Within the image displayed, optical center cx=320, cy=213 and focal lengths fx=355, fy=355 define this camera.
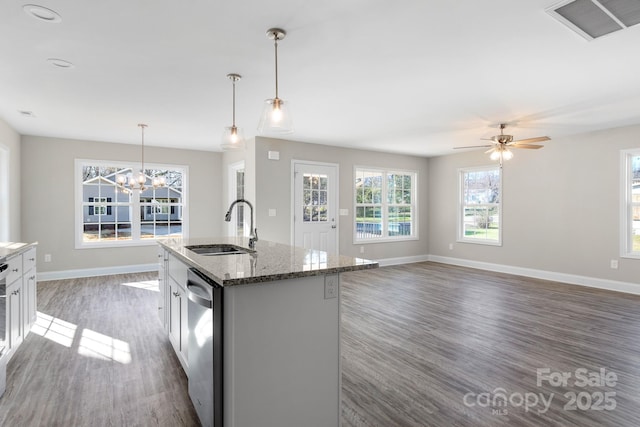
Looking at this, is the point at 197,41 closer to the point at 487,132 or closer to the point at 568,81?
the point at 568,81

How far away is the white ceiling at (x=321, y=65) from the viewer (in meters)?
2.22

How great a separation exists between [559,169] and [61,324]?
7.30 m

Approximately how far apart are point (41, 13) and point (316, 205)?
4.76 m

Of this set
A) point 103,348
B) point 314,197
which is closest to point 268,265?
point 103,348

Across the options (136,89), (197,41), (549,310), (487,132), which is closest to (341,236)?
(487,132)

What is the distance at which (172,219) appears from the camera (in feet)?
23.1

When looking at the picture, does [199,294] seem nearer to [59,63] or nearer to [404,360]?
[404,360]

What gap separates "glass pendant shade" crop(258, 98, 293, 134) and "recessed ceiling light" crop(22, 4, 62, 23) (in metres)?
1.39

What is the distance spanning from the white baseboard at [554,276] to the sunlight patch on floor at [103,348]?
6255 mm

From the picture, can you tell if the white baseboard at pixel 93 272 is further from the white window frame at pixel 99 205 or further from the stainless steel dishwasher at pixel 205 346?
the stainless steel dishwasher at pixel 205 346

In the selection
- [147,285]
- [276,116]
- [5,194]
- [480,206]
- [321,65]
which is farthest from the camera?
[480,206]

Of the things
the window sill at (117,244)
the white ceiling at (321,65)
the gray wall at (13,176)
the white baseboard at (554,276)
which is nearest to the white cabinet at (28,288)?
the white ceiling at (321,65)

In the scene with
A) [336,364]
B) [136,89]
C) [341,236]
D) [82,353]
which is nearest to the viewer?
[336,364]

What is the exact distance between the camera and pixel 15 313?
2867mm
